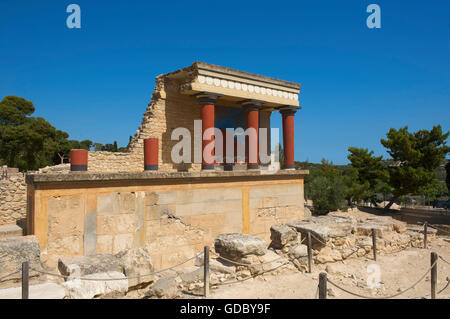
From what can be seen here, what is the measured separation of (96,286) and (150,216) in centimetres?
259

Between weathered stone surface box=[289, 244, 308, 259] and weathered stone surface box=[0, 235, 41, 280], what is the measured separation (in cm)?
540

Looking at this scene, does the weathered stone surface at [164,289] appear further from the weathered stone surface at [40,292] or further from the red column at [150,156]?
the red column at [150,156]

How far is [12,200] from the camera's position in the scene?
984 cm

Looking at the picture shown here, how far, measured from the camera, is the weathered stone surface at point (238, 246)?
22.2ft

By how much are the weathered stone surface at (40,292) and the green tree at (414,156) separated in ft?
76.2

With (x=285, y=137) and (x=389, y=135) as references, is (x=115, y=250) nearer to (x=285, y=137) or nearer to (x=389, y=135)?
(x=285, y=137)

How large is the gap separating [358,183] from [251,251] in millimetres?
20587

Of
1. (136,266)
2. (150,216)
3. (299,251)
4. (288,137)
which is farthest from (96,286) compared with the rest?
(288,137)

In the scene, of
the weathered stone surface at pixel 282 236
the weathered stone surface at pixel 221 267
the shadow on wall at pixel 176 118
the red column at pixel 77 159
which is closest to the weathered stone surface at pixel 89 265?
the weathered stone surface at pixel 221 267

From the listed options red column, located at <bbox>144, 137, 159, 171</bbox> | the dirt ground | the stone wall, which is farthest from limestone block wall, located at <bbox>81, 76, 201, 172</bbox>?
the dirt ground

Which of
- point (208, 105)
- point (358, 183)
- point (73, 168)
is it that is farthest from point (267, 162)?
point (358, 183)

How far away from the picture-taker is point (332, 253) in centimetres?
845

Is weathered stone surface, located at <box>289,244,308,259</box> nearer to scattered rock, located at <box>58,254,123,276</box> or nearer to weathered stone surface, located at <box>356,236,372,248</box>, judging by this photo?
weathered stone surface, located at <box>356,236,372,248</box>

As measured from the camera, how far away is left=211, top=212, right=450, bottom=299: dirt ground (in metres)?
6.16
